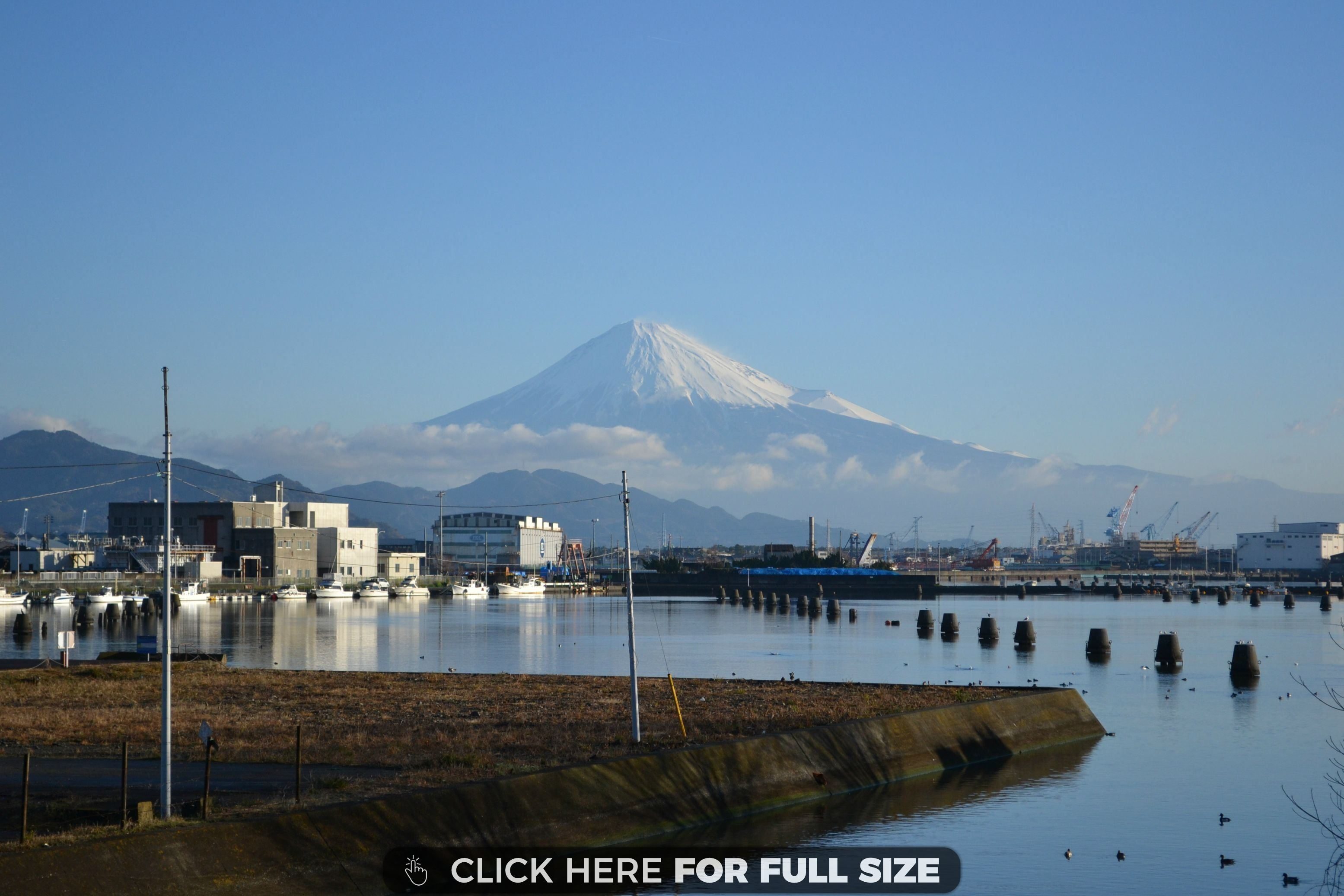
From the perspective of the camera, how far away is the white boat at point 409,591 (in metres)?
182

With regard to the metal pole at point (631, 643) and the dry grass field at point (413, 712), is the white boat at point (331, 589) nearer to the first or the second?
the dry grass field at point (413, 712)

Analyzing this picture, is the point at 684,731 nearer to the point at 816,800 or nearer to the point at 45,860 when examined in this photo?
the point at 816,800

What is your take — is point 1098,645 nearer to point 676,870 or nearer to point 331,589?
point 676,870

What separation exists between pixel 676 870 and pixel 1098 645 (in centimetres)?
5461

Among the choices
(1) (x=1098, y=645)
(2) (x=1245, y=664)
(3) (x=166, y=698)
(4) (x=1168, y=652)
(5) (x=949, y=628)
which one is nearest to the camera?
(3) (x=166, y=698)

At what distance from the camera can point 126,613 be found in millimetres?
118375

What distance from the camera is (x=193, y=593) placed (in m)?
147

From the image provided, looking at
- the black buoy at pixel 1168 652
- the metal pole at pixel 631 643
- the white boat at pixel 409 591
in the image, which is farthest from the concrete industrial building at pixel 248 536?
the metal pole at pixel 631 643

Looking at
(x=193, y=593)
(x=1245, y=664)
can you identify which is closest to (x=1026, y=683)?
(x=1245, y=664)

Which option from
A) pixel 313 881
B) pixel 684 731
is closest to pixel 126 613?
pixel 684 731

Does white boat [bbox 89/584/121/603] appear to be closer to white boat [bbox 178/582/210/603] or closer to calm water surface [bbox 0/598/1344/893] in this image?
white boat [bbox 178/582/210/603]

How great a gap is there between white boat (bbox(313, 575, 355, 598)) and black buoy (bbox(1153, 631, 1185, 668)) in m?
119

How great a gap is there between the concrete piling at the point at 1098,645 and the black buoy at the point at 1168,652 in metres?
3.32

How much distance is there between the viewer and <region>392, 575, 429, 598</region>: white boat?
7170 inches
